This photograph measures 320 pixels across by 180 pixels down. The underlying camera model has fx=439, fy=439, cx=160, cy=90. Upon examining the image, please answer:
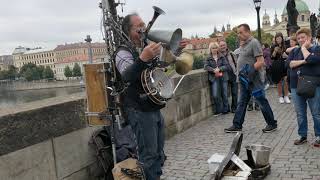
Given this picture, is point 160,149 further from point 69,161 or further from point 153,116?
point 69,161

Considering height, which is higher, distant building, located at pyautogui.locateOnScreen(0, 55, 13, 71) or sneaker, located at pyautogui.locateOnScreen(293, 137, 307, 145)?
distant building, located at pyautogui.locateOnScreen(0, 55, 13, 71)

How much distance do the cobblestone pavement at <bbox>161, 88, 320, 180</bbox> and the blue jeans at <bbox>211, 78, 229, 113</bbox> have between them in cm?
46

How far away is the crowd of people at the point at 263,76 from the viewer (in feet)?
19.9

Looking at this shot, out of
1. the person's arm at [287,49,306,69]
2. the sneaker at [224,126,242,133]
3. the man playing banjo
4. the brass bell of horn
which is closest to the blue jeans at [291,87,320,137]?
the person's arm at [287,49,306,69]

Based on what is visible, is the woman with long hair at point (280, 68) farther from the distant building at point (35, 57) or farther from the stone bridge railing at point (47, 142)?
the distant building at point (35, 57)

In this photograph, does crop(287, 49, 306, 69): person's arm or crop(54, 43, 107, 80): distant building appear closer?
crop(287, 49, 306, 69): person's arm

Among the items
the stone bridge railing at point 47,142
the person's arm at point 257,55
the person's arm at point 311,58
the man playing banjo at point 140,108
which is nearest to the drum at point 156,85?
the man playing banjo at point 140,108

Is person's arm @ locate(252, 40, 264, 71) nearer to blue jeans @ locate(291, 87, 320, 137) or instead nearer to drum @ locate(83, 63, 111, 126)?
blue jeans @ locate(291, 87, 320, 137)

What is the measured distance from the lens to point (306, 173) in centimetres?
493

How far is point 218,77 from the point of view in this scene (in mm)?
9844

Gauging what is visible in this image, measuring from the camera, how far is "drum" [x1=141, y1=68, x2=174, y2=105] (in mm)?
3693

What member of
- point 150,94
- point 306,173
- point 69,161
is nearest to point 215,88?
point 306,173

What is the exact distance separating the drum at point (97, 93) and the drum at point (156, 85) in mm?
584

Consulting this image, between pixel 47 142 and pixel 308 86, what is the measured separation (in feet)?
11.7
